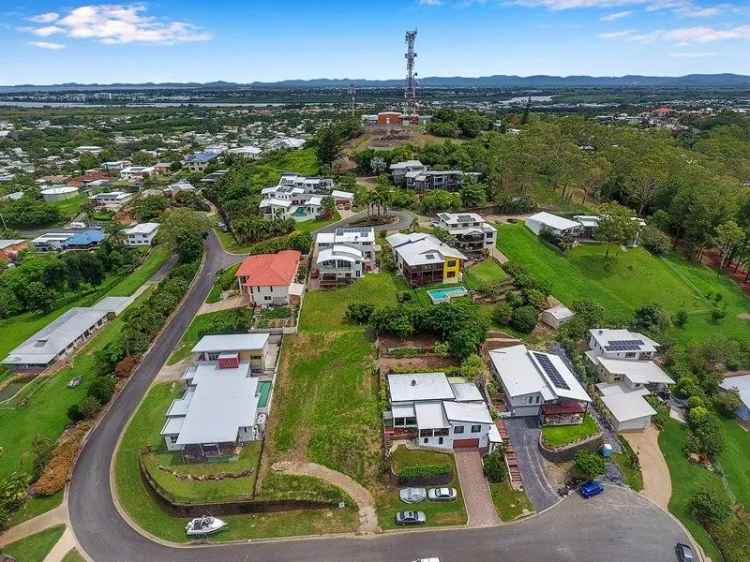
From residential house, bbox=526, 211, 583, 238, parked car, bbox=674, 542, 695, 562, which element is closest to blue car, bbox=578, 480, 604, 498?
parked car, bbox=674, 542, 695, 562

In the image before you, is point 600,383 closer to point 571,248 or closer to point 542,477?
point 542,477

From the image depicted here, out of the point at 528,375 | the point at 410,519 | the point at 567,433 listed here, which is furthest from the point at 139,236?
the point at 567,433

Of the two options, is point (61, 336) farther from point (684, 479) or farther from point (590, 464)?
point (684, 479)

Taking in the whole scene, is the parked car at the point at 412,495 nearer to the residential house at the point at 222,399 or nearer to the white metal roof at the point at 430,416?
the white metal roof at the point at 430,416

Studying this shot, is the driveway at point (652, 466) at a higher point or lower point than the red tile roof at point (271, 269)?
lower

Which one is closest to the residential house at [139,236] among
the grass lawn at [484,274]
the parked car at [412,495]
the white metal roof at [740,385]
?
the grass lawn at [484,274]

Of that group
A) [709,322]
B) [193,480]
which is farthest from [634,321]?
[193,480]

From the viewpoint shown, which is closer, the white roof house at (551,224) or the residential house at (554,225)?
the residential house at (554,225)
